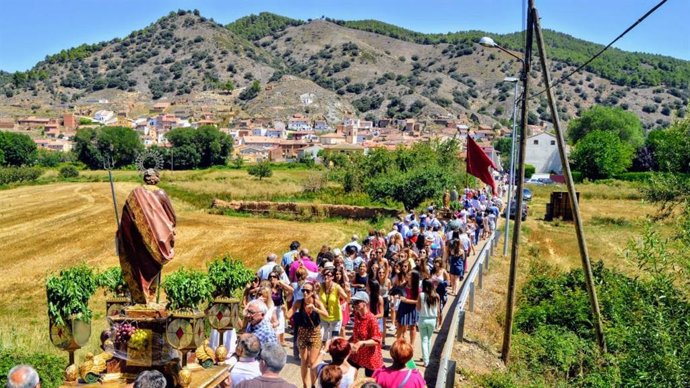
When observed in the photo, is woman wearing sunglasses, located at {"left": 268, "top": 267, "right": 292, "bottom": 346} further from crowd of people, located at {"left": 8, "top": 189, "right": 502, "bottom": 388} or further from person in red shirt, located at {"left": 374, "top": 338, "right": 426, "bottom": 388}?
person in red shirt, located at {"left": 374, "top": 338, "right": 426, "bottom": 388}

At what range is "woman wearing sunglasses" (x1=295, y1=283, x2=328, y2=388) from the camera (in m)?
8.10

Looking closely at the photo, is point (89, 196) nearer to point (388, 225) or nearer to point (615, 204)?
point (388, 225)

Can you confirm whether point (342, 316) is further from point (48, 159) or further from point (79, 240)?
point (48, 159)

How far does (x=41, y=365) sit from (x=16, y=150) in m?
89.4

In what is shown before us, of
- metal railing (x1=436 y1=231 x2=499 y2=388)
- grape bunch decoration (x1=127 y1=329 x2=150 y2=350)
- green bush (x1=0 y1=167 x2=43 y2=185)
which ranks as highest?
grape bunch decoration (x1=127 y1=329 x2=150 y2=350)

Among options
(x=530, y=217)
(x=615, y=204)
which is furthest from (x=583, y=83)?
(x=530, y=217)

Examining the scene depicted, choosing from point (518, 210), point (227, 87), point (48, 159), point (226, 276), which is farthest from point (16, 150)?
point (227, 87)

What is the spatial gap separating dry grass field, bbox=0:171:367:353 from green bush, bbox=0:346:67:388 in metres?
2.23

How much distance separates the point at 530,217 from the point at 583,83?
526ft

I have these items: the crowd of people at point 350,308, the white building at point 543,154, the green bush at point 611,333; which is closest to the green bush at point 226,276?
the crowd of people at point 350,308

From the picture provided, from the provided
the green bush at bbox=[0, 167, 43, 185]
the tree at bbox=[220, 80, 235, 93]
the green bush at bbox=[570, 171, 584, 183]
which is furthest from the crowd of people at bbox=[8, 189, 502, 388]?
the tree at bbox=[220, 80, 235, 93]

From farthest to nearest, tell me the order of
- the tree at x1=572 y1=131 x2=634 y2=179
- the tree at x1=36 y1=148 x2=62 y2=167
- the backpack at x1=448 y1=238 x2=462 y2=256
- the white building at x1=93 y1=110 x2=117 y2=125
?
the white building at x1=93 y1=110 x2=117 y2=125 → the tree at x1=36 y1=148 x2=62 y2=167 → the tree at x1=572 y1=131 x2=634 y2=179 → the backpack at x1=448 y1=238 x2=462 y2=256

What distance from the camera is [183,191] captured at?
5356 centimetres

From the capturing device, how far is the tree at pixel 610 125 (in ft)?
301
